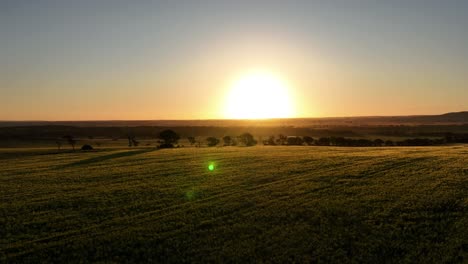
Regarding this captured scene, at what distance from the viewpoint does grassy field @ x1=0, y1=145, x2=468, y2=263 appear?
16.3 metres

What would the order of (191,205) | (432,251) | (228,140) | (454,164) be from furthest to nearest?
(228,140), (454,164), (191,205), (432,251)

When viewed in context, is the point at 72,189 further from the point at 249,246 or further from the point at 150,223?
the point at 249,246

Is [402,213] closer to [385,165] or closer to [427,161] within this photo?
[385,165]

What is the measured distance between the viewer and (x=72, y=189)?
29625mm

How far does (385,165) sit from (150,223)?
24.8m

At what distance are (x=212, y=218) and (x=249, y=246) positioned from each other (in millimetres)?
4227

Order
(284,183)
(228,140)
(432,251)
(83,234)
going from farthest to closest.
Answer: (228,140) → (284,183) → (83,234) → (432,251)

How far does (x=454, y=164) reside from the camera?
34281mm

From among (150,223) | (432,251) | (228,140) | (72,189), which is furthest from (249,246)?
(228,140)

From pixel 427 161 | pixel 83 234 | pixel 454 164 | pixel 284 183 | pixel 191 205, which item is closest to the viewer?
pixel 83 234

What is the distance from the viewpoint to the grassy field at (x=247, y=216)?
16.3 m

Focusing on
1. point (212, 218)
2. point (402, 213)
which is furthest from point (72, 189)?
point (402, 213)

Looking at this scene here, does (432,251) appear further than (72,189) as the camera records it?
No

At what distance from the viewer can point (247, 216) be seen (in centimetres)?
2075
